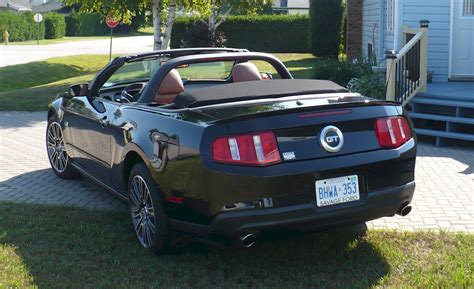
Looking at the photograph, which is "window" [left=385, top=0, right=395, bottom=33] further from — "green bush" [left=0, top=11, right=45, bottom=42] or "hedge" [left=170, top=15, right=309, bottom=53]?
"green bush" [left=0, top=11, right=45, bottom=42]

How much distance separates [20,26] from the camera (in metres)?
57.3

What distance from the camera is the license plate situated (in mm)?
4453

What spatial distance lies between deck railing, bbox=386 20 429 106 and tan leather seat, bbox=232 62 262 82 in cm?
439

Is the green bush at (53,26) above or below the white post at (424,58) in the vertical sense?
above

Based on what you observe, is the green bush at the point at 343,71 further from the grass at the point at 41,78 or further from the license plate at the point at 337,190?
the license plate at the point at 337,190

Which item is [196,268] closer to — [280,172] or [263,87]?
[280,172]

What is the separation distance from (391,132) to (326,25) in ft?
79.5

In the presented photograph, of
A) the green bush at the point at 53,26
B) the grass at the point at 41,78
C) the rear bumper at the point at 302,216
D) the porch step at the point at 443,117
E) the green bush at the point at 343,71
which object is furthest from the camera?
the green bush at the point at 53,26

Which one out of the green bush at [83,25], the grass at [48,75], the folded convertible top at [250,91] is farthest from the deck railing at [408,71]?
the green bush at [83,25]

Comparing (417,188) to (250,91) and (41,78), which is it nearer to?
(250,91)

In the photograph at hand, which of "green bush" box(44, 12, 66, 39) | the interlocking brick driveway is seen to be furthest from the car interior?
"green bush" box(44, 12, 66, 39)

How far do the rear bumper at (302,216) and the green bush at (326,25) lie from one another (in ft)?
79.9

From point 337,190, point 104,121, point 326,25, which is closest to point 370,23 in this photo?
point 326,25

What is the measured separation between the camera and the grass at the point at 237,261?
4.50 meters
